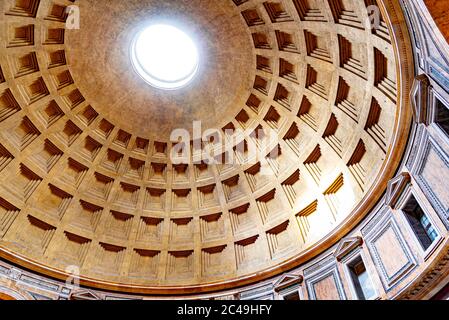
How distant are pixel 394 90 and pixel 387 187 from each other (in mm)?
3671

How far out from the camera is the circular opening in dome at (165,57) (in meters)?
22.8

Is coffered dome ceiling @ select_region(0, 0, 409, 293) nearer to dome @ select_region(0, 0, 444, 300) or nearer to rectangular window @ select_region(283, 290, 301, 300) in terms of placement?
dome @ select_region(0, 0, 444, 300)

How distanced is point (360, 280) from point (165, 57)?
19.0 metres

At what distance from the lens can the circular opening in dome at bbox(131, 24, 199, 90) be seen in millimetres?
22750

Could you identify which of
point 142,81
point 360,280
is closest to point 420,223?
point 360,280

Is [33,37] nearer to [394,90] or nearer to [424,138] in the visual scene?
[394,90]

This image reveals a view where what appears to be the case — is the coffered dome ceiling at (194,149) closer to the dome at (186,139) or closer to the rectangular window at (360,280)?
the dome at (186,139)

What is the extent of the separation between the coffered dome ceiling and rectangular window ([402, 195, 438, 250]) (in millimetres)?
1855

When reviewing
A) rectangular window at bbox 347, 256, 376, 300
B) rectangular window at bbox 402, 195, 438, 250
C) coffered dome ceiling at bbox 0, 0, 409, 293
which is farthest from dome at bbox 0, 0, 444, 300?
rectangular window at bbox 402, 195, 438, 250

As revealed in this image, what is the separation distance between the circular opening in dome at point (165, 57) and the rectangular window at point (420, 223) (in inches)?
566

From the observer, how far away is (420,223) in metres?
12.7

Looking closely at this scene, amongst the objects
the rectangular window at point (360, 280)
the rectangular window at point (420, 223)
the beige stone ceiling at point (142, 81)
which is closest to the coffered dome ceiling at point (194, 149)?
the beige stone ceiling at point (142, 81)

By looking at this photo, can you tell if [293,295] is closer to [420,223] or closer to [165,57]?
[420,223]
